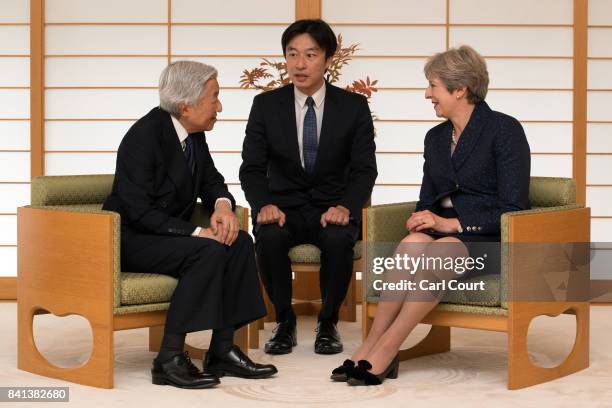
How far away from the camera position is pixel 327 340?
156 inches

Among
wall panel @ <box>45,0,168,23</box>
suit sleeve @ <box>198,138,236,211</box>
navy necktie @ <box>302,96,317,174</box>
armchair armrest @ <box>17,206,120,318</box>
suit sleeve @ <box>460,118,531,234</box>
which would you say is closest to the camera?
armchair armrest @ <box>17,206,120,318</box>

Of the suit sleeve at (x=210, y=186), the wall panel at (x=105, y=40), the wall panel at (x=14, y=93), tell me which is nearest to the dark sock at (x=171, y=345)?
the suit sleeve at (x=210, y=186)

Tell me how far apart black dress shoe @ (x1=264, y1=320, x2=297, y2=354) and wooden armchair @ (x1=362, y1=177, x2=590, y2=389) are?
0.41 m

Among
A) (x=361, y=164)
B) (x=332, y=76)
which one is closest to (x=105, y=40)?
(x=332, y=76)

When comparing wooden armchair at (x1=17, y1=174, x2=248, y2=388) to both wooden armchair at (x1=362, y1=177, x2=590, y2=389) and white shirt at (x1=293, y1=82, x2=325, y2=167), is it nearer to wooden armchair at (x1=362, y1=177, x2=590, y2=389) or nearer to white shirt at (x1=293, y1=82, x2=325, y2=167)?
wooden armchair at (x1=362, y1=177, x2=590, y2=389)

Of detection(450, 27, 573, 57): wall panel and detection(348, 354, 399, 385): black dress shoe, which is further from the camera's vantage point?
detection(450, 27, 573, 57): wall panel

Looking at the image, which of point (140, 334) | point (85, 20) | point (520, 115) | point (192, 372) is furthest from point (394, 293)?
point (85, 20)

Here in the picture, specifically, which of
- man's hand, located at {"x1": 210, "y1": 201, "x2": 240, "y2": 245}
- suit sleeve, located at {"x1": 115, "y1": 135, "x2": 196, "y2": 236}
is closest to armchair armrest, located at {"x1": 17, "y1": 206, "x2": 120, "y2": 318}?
suit sleeve, located at {"x1": 115, "y1": 135, "x2": 196, "y2": 236}

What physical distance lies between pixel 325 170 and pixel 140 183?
2.93 feet

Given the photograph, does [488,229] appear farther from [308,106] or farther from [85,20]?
[85,20]

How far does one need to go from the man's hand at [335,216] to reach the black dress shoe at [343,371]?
69 cm

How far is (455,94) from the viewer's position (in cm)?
358

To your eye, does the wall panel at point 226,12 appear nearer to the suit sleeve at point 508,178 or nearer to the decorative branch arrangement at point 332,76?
the decorative branch arrangement at point 332,76

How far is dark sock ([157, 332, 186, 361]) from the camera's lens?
336cm
